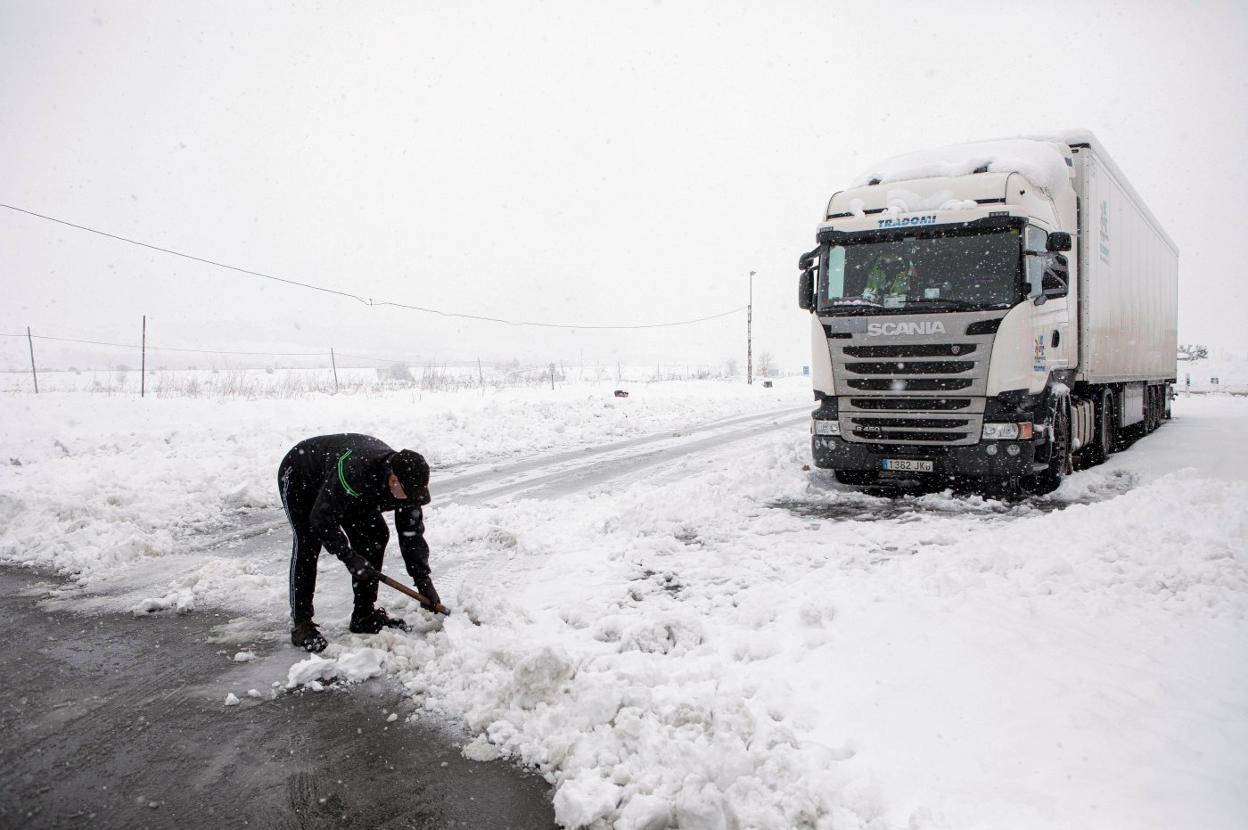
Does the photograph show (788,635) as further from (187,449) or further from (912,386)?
(187,449)

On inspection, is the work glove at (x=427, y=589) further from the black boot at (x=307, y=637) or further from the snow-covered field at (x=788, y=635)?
the black boot at (x=307, y=637)

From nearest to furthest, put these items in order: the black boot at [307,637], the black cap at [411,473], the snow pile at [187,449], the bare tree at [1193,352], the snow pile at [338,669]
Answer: the snow pile at [338,669]
the black cap at [411,473]
the black boot at [307,637]
the snow pile at [187,449]
the bare tree at [1193,352]

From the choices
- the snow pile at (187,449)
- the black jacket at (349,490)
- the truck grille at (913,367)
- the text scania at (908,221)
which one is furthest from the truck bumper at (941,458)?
the snow pile at (187,449)

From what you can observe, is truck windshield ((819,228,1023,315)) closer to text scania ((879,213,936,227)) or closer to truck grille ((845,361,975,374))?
text scania ((879,213,936,227))

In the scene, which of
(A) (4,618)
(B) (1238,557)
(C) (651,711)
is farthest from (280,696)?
(B) (1238,557)

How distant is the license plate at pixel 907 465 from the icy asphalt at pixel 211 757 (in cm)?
625

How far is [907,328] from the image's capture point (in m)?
7.65

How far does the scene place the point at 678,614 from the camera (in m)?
4.35

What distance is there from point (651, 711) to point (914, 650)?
5.17ft

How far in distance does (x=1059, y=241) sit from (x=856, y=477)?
3.58 meters

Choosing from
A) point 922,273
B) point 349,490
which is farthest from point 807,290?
point 349,490

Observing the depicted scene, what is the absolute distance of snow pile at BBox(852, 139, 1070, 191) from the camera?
793cm

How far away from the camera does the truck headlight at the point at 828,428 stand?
27.3ft

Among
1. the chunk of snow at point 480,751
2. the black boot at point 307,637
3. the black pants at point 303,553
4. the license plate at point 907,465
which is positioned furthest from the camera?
the license plate at point 907,465
